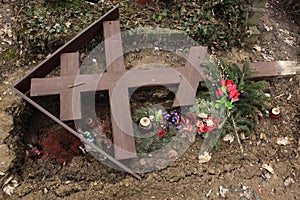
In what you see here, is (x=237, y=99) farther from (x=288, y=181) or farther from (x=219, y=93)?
(x=288, y=181)

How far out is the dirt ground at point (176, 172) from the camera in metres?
2.72

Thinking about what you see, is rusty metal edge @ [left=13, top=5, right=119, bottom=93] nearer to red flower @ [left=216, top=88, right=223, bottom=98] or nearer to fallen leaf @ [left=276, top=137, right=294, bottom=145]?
red flower @ [left=216, top=88, right=223, bottom=98]

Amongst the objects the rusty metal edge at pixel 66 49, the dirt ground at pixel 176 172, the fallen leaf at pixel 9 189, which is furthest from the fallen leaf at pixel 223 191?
the rusty metal edge at pixel 66 49

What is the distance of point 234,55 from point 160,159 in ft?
4.38

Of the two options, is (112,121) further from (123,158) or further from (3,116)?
(3,116)

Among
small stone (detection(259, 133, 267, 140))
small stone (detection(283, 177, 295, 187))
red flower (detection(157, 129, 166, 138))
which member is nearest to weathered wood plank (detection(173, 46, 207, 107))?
red flower (detection(157, 129, 166, 138))

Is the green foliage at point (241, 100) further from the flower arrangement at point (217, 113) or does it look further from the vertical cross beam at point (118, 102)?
the vertical cross beam at point (118, 102)

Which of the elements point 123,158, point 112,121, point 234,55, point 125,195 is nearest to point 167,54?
point 234,55

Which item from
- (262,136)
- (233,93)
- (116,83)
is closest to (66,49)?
(116,83)

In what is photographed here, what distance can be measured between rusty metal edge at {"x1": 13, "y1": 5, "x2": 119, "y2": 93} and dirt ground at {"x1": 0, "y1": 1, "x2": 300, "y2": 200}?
0.29 meters

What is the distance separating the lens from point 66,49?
9.88 ft

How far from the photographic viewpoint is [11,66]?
3.24 m

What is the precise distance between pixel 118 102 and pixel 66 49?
2.16 feet

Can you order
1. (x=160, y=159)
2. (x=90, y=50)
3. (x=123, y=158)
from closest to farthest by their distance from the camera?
1. (x=123, y=158)
2. (x=160, y=159)
3. (x=90, y=50)
